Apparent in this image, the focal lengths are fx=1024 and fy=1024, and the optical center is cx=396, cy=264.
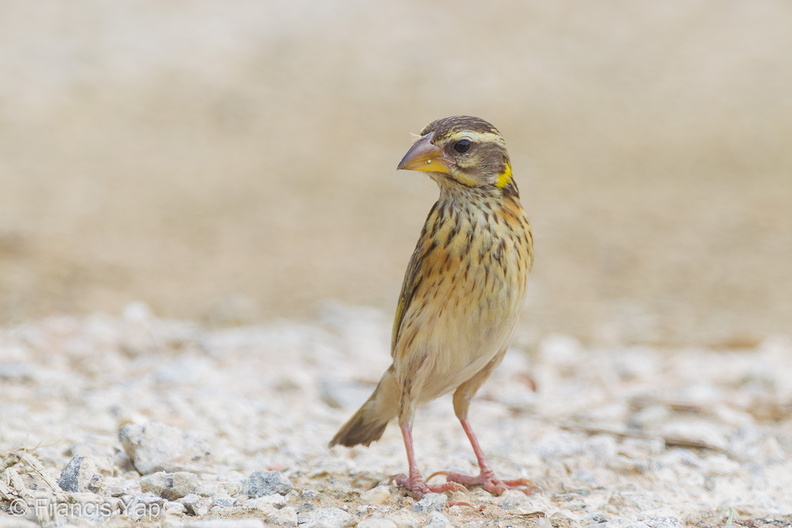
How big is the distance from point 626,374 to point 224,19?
32.5ft

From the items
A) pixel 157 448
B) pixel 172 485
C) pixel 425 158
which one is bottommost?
pixel 172 485

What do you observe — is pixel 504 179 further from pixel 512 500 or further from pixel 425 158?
pixel 512 500

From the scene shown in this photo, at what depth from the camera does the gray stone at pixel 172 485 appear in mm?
4371

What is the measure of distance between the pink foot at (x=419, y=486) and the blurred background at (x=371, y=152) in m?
3.84

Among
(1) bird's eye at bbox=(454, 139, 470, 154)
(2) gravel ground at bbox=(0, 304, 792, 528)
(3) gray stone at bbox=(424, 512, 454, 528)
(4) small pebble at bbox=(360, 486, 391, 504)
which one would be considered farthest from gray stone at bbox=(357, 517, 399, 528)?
(1) bird's eye at bbox=(454, 139, 470, 154)

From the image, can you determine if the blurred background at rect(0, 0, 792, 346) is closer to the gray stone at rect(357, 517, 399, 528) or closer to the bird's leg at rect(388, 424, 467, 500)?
the bird's leg at rect(388, 424, 467, 500)

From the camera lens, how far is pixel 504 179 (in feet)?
16.0

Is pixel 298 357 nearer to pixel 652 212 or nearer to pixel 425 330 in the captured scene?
pixel 425 330

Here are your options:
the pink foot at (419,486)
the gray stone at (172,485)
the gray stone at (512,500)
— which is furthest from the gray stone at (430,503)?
the gray stone at (172,485)

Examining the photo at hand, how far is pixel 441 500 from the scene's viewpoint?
450cm

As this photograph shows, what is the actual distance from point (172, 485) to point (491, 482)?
151cm

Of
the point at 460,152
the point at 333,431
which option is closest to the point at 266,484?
the point at 333,431

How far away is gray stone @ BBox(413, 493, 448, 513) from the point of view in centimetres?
442

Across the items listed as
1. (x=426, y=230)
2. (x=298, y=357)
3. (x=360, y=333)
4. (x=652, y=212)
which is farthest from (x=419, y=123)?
(x=426, y=230)
